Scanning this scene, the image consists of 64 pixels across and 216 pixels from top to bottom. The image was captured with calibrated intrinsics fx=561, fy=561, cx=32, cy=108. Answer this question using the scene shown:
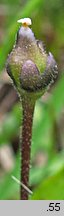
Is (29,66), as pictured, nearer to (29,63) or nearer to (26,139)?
(29,63)

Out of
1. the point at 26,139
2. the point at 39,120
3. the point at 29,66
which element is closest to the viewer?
the point at 29,66

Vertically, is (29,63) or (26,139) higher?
(29,63)

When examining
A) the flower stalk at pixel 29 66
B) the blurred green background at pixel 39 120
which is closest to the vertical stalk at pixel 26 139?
the flower stalk at pixel 29 66

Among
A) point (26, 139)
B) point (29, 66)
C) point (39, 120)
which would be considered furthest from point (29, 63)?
point (39, 120)

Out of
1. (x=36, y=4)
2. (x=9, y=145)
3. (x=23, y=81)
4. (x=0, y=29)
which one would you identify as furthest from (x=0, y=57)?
(x=0, y=29)

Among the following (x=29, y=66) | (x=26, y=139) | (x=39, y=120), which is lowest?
(x=39, y=120)

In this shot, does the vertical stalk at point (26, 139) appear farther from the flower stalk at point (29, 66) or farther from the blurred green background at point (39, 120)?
the blurred green background at point (39, 120)

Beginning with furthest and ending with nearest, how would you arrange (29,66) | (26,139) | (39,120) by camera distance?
(39,120) → (26,139) → (29,66)

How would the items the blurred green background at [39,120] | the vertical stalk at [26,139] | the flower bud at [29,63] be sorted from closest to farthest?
the flower bud at [29,63], the vertical stalk at [26,139], the blurred green background at [39,120]
